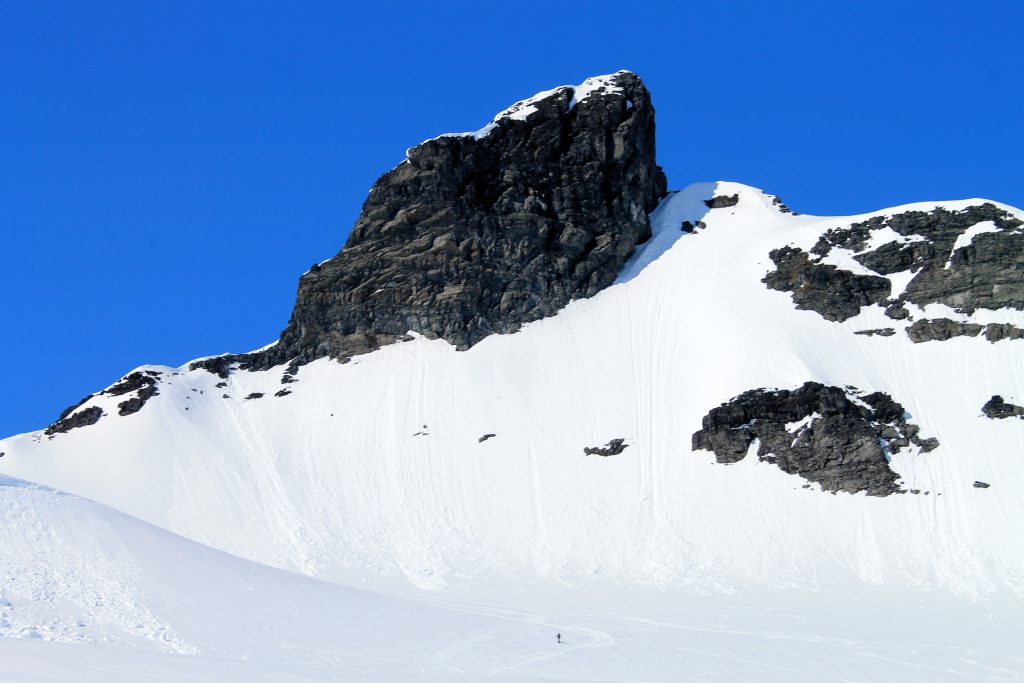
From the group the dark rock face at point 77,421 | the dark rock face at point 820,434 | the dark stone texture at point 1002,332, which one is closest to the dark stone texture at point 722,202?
the dark stone texture at point 1002,332

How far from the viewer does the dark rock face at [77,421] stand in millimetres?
83188

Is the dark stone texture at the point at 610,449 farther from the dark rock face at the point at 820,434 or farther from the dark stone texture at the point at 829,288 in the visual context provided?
the dark stone texture at the point at 829,288

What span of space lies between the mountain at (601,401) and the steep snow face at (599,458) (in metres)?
0.20

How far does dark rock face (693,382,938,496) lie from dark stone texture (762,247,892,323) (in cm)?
1066

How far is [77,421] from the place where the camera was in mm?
83688

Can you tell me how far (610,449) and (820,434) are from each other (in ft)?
46.4

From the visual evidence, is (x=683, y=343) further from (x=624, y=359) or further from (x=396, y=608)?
(x=396, y=608)

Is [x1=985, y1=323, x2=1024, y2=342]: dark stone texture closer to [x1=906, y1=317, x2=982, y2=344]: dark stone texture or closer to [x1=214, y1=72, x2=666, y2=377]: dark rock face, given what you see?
[x1=906, y1=317, x2=982, y2=344]: dark stone texture

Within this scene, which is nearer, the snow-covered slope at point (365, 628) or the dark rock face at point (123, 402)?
the snow-covered slope at point (365, 628)

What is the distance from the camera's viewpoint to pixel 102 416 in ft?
274

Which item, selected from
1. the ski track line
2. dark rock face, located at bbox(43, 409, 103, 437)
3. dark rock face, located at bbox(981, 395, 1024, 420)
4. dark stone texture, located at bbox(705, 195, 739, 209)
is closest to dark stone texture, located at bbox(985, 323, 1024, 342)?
dark rock face, located at bbox(981, 395, 1024, 420)

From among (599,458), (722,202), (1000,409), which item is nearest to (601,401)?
(599,458)

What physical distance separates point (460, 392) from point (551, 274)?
1510cm

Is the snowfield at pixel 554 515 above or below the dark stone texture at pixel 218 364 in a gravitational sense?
below
